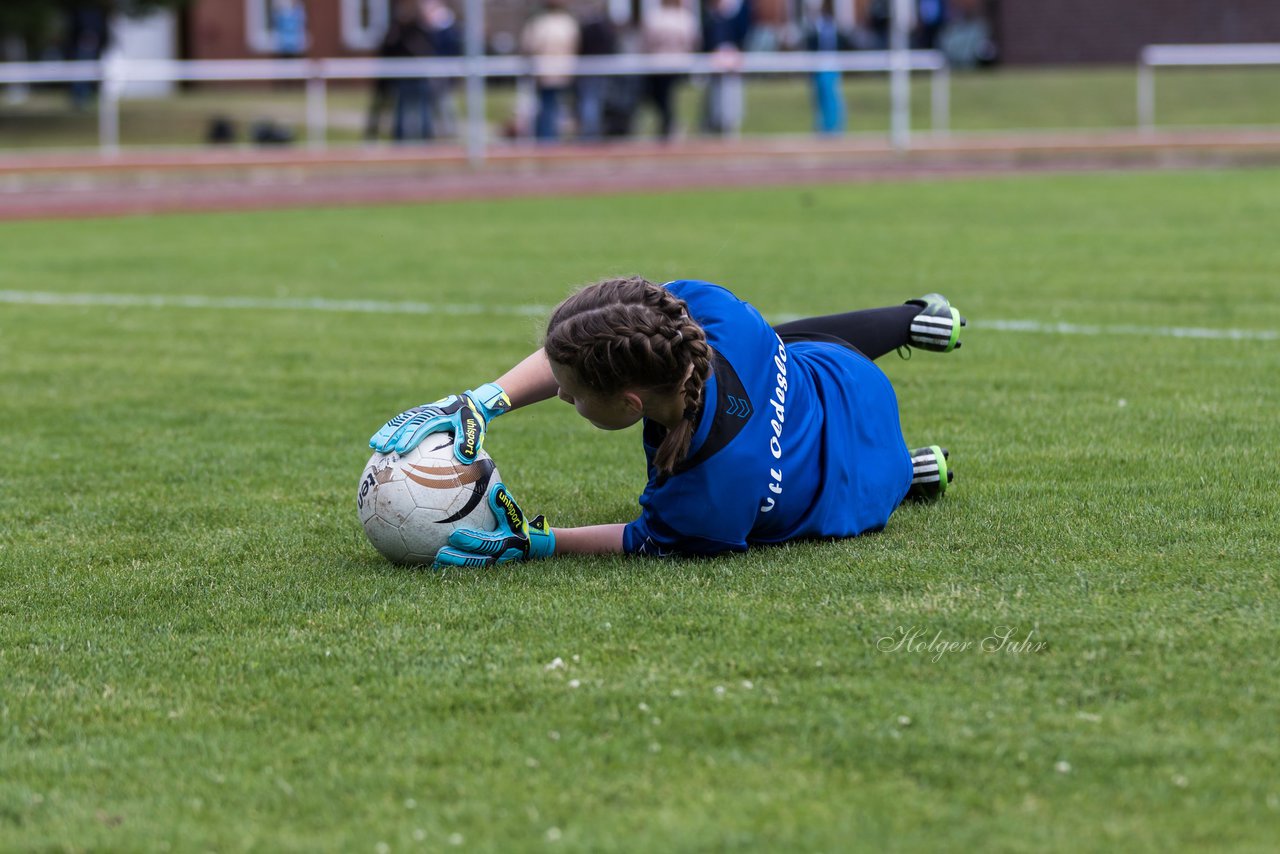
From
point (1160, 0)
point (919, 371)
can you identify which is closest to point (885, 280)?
point (919, 371)

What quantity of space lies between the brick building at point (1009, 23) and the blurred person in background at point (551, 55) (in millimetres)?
14707

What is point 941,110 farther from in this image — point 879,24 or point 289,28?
point 289,28

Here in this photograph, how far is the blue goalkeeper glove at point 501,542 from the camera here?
4660 mm

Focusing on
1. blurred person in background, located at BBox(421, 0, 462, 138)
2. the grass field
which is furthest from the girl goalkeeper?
blurred person in background, located at BBox(421, 0, 462, 138)

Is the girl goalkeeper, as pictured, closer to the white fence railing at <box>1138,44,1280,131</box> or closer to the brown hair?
the brown hair

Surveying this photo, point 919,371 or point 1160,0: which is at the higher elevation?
point 1160,0

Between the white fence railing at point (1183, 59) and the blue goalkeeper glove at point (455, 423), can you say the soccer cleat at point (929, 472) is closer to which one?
the blue goalkeeper glove at point (455, 423)

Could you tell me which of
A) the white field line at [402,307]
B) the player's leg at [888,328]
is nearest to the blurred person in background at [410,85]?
the white field line at [402,307]

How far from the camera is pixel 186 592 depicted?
4477 millimetres

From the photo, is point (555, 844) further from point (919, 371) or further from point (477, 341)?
point (477, 341)

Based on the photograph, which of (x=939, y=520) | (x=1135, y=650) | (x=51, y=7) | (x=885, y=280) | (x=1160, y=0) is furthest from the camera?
(x=1160, y=0)

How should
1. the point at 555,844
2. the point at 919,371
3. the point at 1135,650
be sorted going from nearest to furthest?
the point at 555,844
the point at 1135,650
the point at 919,371

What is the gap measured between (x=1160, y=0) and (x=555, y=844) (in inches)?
1395

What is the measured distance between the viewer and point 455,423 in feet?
15.8
